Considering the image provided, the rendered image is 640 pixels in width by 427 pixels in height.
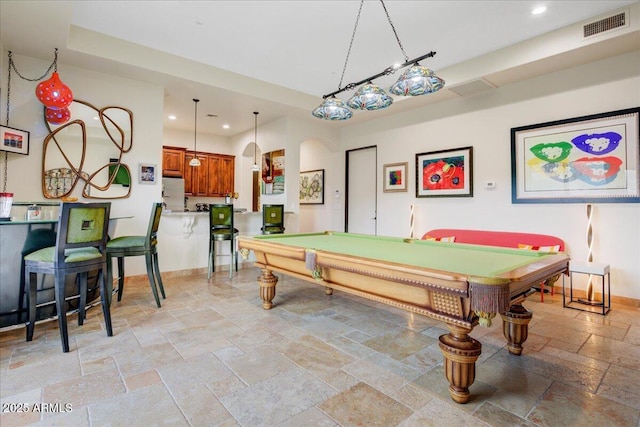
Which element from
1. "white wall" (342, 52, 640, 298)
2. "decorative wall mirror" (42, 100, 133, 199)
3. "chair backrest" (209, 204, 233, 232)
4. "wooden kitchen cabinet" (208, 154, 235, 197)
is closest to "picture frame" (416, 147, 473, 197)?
"white wall" (342, 52, 640, 298)

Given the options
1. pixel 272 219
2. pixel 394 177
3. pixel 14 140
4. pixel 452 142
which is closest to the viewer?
pixel 14 140

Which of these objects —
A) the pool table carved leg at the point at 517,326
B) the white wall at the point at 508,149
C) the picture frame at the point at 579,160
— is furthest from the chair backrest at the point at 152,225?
the picture frame at the point at 579,160

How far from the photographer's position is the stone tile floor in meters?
1.63

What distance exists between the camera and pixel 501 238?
14.2 feet

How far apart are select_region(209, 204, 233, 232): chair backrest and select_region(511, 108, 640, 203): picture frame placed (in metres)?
4.24

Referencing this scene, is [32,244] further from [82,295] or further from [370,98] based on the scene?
[370,98]

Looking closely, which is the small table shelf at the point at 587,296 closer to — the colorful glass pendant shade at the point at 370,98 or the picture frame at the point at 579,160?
the picture frame at the point at 579,160

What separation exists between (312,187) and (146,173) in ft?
12.8

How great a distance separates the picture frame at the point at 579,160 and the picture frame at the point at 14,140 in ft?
20.4

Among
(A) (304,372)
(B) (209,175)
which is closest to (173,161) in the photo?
(B) (209,175)

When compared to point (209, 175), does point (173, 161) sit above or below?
above

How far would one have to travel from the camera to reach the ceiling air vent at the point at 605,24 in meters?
3.12

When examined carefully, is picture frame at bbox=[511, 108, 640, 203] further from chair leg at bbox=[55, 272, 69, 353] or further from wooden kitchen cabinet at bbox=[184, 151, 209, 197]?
wooden kitchen cabinet at bbox=[184, 151, 209, 197]

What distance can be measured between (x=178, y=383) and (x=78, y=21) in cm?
394
